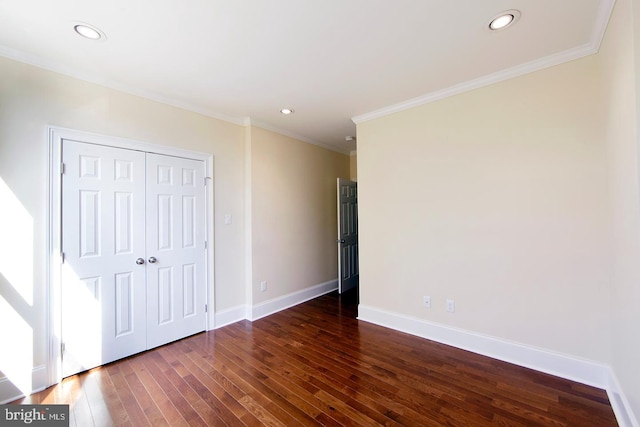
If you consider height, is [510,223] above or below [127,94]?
below

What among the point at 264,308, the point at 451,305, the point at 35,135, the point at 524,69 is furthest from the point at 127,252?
the point at 524,69

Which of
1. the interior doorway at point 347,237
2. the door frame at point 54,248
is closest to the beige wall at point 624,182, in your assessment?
the interior doorway at point 347,237

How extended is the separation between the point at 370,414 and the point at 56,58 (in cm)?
360

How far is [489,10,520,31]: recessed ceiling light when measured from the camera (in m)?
1.68

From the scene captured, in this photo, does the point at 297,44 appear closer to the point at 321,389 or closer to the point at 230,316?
the point at 321,389

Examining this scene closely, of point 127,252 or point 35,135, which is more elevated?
point 35,135

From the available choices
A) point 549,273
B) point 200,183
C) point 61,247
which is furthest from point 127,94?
point 549,273

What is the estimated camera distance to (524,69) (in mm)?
2275

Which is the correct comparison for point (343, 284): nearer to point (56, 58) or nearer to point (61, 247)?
point (61, 247)

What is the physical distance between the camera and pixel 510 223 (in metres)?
2.38

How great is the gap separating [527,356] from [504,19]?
8.74ft

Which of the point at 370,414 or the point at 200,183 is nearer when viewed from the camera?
the point at 370,414

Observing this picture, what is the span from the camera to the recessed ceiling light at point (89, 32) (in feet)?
5.75

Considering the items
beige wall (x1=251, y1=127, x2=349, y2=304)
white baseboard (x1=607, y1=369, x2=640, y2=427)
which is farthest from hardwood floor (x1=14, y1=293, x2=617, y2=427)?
beige wall (x1=251, y1=127, x2=349, y2=304)
